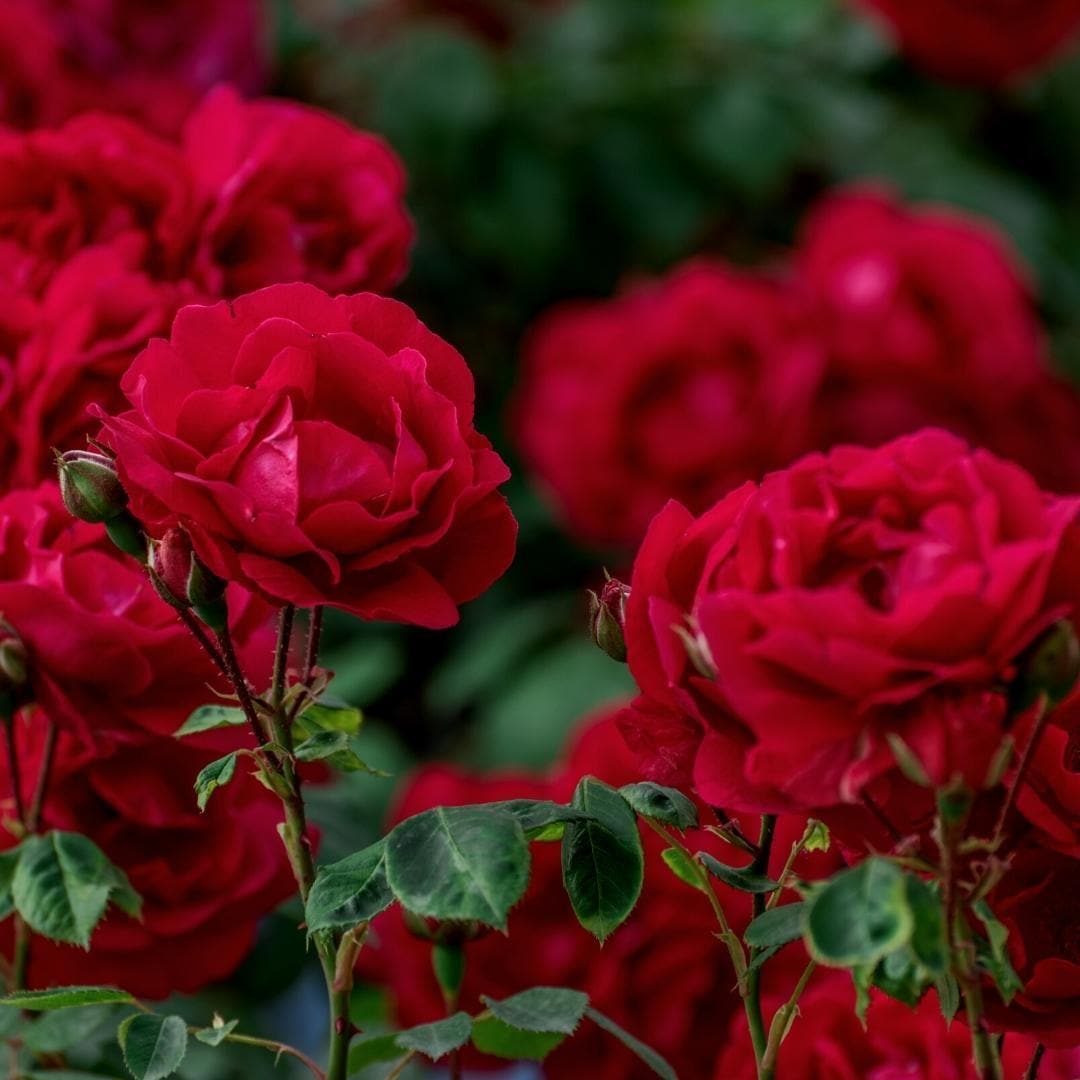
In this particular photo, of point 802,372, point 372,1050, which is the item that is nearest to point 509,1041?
point 372,1050

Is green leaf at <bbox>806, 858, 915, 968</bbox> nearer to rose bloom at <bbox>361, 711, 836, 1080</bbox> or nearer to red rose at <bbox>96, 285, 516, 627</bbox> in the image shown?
red rose at <bbox>96, 285, 516, 627</bbox>

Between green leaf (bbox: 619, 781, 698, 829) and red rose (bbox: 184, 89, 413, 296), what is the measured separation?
221 millimetres

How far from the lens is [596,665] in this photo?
1.20m

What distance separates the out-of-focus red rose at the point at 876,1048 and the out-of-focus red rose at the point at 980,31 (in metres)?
0.95

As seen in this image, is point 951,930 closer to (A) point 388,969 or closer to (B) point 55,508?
(B) point 55,508

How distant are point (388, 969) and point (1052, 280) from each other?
3.04 feet

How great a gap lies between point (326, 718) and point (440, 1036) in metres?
0.09

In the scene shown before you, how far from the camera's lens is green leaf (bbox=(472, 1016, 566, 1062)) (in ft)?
1.71

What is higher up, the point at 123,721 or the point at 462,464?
the point at 462,464

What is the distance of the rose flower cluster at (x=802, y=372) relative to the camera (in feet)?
3.27

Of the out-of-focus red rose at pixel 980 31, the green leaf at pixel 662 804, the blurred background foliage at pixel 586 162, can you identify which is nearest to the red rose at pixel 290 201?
the green leaf at pixel 662 804

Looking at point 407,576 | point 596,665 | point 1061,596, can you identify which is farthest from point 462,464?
point 596,665

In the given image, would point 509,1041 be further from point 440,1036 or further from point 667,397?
point 667,397

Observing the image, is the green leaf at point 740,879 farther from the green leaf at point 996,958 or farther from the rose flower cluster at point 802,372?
the rose flower cluster at point 802,372
